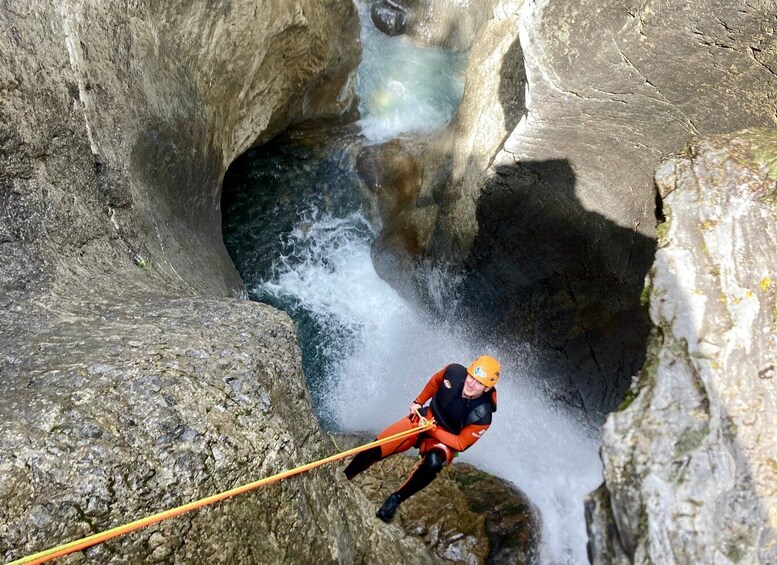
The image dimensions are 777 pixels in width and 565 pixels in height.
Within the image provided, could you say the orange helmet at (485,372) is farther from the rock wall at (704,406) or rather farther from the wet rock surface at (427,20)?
the wet rock surface at (427,20)

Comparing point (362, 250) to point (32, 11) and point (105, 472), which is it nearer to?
point (32, 11)

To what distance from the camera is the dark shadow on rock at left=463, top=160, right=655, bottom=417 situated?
5.11m

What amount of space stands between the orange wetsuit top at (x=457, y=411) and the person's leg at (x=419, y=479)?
0.13m

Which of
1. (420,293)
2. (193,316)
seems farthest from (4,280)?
(420,293)

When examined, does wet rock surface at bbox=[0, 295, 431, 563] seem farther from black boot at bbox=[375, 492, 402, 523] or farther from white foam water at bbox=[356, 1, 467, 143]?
white foam water at bbox=[356, 1, 467, 143]

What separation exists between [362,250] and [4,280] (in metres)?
5.59

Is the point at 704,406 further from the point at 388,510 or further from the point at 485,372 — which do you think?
the point at 388,510

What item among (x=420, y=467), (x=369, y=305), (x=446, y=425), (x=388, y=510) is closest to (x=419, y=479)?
(x=420, y=467)

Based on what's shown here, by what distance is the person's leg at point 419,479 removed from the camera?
439 cm

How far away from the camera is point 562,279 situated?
5742mm

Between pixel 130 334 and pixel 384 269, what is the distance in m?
5.31

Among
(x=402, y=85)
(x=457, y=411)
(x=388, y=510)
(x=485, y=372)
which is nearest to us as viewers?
(x=485, y=372)

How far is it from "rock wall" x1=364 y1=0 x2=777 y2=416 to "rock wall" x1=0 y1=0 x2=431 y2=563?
2.91m

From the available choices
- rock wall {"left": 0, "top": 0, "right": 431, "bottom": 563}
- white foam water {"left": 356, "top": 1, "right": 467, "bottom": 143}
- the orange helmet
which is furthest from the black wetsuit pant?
white foam water {"left": 356, "top": 1, "right": 467, "bottom": 143}
